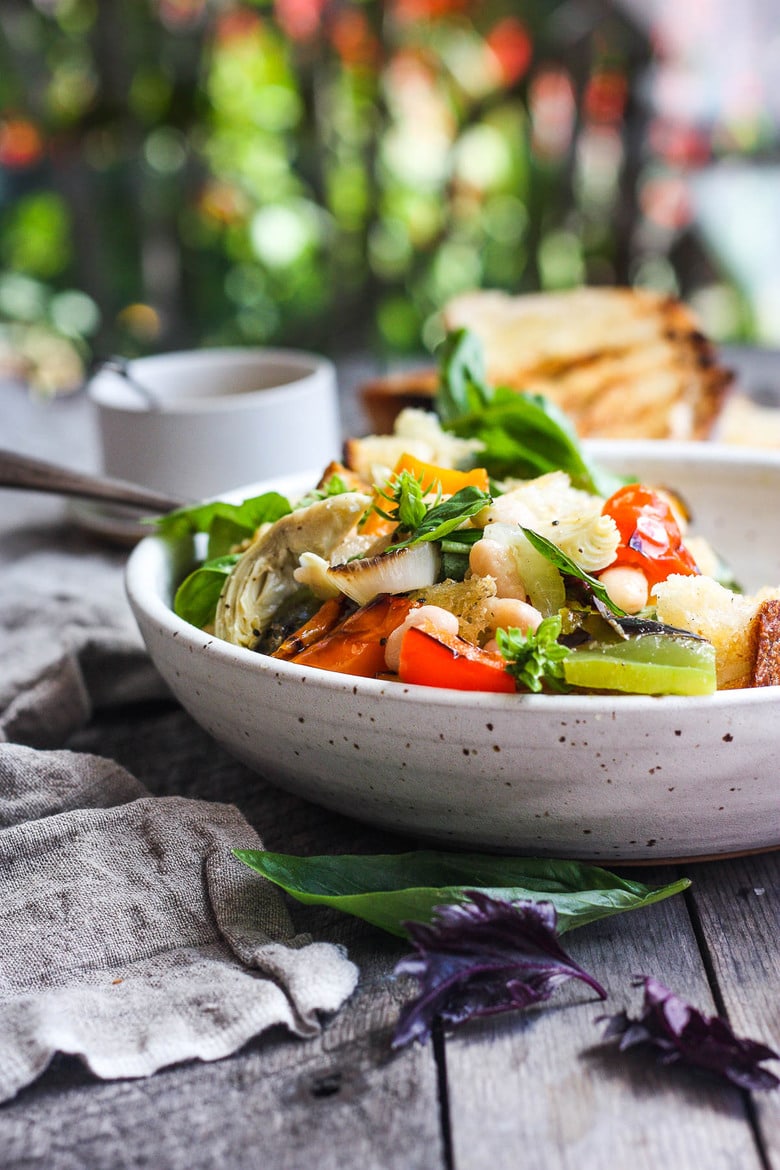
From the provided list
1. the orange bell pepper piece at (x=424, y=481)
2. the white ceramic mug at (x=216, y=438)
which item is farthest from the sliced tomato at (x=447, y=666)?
the white ceramic mug at (x=216, y=438)

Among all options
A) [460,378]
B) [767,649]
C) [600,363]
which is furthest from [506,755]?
[600,363]

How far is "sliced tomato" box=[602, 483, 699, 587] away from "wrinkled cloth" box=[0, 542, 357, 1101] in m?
0.61

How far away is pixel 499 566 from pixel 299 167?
5.15m

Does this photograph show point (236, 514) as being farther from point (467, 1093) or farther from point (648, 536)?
point (467, 1093)

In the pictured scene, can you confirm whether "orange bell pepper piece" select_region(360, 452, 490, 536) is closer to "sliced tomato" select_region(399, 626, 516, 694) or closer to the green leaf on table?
"sliced tomato" select_region(399, 626, 516, 694)

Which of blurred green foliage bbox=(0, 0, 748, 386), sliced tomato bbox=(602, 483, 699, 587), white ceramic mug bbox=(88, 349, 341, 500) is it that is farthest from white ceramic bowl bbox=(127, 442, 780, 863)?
blurred green foliage bbox=(0, 0, 748, 386)

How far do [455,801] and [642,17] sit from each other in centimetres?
583

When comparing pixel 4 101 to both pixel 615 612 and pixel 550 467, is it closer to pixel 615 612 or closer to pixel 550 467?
pixel 550 467

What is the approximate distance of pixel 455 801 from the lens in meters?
1.28

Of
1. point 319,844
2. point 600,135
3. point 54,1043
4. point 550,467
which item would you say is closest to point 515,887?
point 319,844


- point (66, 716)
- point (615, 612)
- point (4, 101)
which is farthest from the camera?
point (4, 101)

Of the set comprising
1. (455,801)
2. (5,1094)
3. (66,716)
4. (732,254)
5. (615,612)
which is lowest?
(732,254)

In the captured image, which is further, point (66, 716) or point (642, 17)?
point (642, 17)

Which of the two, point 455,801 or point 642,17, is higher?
point 642,17
